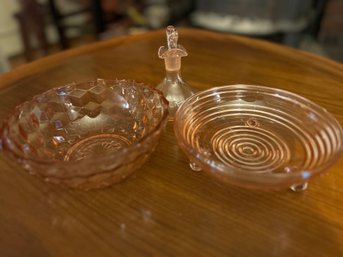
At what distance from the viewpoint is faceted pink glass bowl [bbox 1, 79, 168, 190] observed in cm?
40

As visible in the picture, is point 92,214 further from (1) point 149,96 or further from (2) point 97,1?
(2) point 97,1

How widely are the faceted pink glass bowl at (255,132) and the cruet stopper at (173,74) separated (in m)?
0.07

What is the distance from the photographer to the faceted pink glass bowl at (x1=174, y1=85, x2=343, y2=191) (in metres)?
0.44

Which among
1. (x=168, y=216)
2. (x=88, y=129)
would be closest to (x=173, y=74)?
(x=88, y=129)

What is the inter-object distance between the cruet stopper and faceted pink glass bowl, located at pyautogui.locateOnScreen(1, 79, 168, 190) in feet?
0.25

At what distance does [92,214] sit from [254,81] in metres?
0.43

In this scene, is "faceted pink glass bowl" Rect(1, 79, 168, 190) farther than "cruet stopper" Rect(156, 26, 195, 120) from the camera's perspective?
No

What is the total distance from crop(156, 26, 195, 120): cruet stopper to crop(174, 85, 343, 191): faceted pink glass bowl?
7 cm

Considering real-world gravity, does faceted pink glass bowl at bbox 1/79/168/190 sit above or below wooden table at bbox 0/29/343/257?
above

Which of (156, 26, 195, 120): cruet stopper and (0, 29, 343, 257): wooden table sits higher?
(156, 26, 195, 120): cruet stopper

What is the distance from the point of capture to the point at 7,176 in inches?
19.1

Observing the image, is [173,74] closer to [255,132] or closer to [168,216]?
[255,132]

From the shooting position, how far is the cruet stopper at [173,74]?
1.89ft

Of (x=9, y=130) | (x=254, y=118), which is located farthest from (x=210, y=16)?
(x=9, y=130)
